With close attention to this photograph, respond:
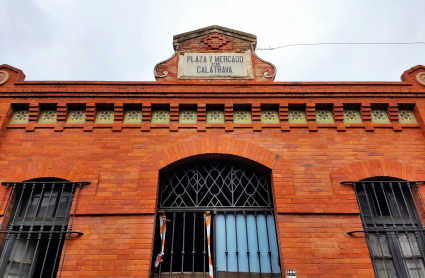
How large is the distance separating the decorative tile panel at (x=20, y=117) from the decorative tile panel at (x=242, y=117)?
408 centimetres

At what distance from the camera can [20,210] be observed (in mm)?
5172

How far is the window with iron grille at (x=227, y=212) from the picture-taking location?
4871 mm

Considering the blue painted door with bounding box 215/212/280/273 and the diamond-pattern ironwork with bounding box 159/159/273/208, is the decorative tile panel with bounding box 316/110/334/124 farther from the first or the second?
the blue painted door with bounding box 215/212/280/273

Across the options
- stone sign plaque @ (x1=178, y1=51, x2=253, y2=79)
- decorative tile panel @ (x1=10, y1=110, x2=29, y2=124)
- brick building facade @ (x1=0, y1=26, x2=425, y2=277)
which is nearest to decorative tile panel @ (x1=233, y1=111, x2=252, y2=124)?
brick building facade @ (x1=0, y1=26, x2=425, y2=277)

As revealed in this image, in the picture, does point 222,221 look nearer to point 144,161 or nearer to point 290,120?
point 144,161

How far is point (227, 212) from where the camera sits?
528cm

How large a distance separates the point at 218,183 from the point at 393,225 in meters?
3.04

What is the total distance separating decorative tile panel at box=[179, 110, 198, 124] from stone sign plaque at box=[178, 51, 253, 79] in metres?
0.88

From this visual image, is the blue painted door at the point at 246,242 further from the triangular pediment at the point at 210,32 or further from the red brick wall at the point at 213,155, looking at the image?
the triangular pediment at the point at 210,32

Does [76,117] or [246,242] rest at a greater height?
[76,117]

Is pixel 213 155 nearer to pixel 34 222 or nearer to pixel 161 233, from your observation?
pixel 161 233

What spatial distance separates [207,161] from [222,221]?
44.9 inches

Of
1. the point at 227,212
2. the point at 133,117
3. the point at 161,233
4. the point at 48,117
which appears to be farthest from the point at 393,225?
the point at 48,117

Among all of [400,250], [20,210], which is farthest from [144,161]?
[400,250]
